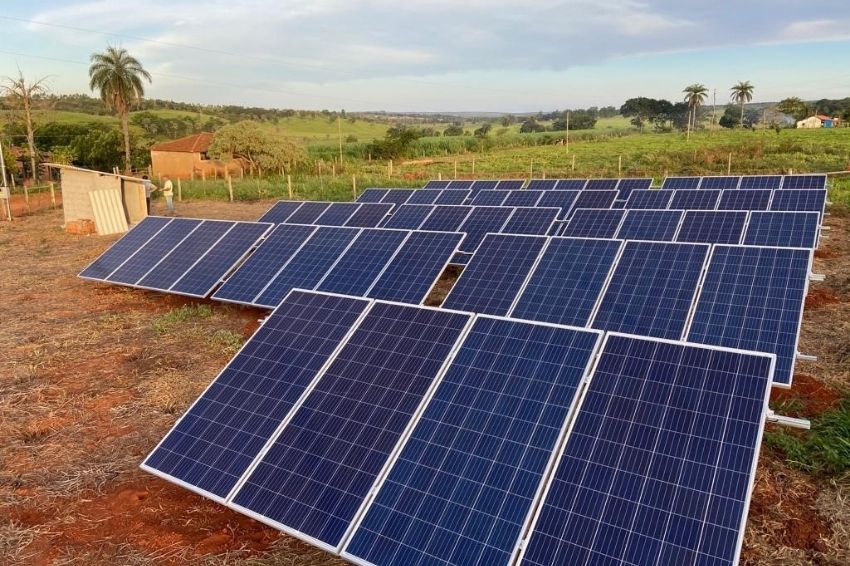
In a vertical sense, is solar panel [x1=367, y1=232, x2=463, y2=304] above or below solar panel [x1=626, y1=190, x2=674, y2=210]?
below

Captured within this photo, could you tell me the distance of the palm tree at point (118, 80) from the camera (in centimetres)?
5559

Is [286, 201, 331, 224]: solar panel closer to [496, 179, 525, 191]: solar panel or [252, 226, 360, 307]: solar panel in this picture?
[252, 226, 360, 307]: solar panel

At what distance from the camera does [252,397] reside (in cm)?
668

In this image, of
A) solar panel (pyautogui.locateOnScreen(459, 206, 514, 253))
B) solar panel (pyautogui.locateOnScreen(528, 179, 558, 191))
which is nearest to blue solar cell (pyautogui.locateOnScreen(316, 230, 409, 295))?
solar panel (pyautogui.locateOnScreen(459, 206, 514, 253))

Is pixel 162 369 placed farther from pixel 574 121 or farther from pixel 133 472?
pixel 574 121

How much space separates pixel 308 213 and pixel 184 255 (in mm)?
5640

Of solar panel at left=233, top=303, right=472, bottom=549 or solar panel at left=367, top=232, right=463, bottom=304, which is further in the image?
solar panel at left=367, top=232, right=463, bottom=304

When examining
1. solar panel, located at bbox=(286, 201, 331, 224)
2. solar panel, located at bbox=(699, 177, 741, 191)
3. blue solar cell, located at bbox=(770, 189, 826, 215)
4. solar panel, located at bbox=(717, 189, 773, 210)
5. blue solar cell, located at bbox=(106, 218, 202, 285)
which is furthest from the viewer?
solar panel, located at bbox=(699, 177, 741, 191)

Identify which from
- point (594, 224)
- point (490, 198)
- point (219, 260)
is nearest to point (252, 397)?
point (219, 260)

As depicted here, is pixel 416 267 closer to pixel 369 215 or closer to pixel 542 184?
pixel 369 215

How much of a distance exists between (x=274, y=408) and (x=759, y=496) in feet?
19.0

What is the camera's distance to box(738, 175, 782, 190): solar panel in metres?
22.5

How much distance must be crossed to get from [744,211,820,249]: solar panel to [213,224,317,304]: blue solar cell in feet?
35.3

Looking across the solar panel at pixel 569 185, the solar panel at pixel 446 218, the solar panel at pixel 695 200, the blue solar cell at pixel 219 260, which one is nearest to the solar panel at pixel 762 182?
the solar panel at pixel 695 200
